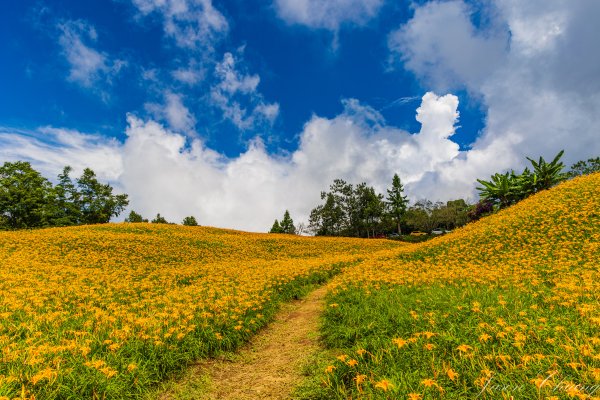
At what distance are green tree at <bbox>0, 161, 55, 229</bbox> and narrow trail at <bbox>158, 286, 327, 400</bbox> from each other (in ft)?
168

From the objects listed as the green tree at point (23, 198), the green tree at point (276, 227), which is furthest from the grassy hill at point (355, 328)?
the green tree at point (276, 227)

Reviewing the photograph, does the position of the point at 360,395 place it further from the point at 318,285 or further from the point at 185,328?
the point at 318,285

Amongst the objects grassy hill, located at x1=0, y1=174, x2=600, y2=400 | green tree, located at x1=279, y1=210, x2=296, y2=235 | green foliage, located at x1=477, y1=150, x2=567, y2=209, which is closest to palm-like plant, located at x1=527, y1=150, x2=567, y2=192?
green foliage, located at x1=477, y1=150, x2=567, y2=209

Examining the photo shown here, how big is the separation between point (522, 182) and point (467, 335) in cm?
2900

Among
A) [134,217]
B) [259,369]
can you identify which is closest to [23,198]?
[134,217]

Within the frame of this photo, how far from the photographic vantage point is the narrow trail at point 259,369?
4.89 metres

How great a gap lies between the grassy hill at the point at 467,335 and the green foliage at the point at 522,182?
18546 millimetres

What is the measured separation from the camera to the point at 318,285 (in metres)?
13.5

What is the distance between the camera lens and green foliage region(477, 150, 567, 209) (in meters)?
A: 26.3

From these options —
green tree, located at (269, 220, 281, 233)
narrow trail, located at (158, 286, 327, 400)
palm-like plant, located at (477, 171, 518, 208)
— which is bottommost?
narrow trail, located at (158, 286, 327, 400)

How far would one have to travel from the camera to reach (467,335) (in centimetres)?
493

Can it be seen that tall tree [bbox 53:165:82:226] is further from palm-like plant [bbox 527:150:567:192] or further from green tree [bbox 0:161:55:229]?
palm-like plant [bbox 527:150:567:192]

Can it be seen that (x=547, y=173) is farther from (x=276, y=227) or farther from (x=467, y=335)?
(x=276, y=227)

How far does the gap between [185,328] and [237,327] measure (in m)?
1.06
